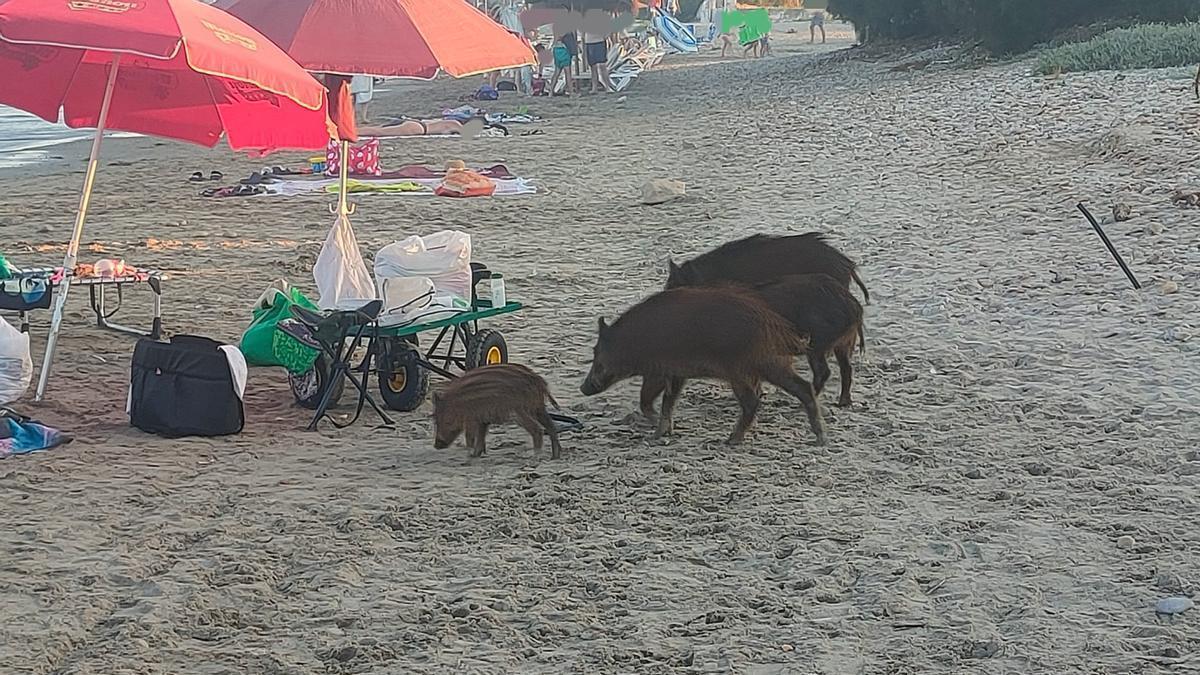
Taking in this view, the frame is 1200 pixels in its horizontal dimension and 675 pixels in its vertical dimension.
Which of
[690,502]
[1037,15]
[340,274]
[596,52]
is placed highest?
[1037,15]

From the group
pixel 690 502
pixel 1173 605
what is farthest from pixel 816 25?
pixel 1173 605

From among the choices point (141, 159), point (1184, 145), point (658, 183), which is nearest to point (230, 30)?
point (658, 183)

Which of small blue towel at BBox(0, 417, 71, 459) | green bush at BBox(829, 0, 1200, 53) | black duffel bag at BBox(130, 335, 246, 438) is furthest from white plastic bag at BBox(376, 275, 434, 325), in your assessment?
green bush at BBox(829, 0, 1200, 53)

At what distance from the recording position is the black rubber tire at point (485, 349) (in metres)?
7.25

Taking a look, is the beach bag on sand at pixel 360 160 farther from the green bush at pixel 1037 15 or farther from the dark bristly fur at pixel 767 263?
the green bush at pixel 1037 15

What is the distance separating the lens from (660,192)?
1361cm

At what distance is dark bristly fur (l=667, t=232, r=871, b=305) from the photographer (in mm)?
7105

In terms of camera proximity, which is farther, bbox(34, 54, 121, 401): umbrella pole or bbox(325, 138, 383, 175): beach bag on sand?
bbox(325, 138, 383, 175): beach bag on sand

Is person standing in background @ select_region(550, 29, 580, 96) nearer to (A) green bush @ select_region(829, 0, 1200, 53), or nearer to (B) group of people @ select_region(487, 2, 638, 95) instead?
(B) group of people @ select_region(487, 2, 638, 95)

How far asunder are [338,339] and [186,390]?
2.20 ft

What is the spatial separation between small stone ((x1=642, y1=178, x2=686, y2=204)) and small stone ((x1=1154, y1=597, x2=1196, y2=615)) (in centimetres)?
949

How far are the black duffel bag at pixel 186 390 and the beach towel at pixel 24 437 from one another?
1.19 ft

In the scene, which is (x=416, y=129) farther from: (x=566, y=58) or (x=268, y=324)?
(x=268, y=324)

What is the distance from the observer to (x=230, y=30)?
6.70 metres
